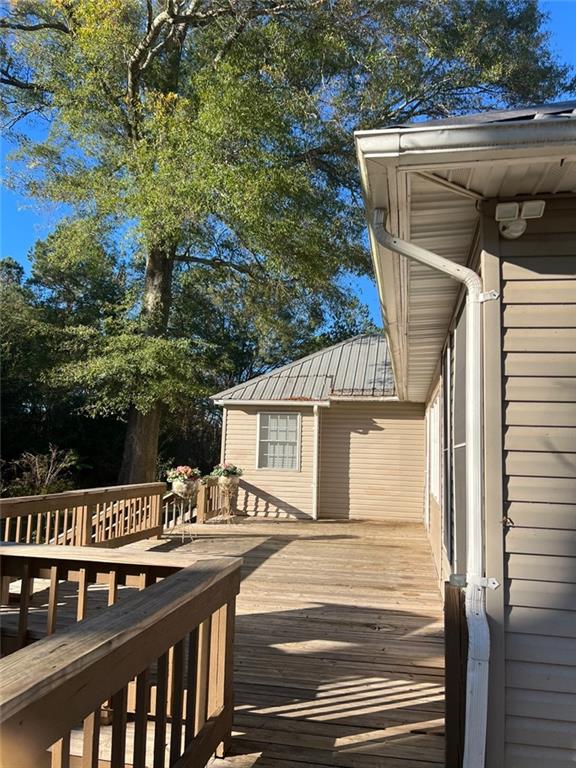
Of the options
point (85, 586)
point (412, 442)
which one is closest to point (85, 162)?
point (412, 442)

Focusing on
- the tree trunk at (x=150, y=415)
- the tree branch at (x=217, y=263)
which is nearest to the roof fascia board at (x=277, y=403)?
the tree trunk at (x=150, y=415)

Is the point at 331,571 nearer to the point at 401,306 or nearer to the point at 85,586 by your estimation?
the point at 401,306

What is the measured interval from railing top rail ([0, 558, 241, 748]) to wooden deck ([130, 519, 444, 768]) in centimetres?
94

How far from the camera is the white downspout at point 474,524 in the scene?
83.7 inches

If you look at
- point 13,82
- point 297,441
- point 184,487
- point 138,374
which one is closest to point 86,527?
point 184,487

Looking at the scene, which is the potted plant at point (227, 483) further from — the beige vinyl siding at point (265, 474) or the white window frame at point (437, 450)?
the white window frame at point (437, 450)

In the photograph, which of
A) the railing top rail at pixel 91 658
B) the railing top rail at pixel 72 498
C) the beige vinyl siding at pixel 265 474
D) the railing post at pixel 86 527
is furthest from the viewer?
the beige vinyl siding at pixel 265 474

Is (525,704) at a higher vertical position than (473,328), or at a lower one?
lower

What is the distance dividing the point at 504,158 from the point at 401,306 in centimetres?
192

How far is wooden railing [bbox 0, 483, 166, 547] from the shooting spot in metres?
4.96

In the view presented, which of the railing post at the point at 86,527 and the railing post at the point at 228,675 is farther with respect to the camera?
the railing post at the point at 86,527

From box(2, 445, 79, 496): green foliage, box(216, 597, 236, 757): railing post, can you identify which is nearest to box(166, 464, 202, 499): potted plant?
box(2, 445, 79, 496): green foliage

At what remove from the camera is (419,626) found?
4199 mm

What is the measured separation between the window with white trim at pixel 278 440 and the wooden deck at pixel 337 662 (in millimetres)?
4089
